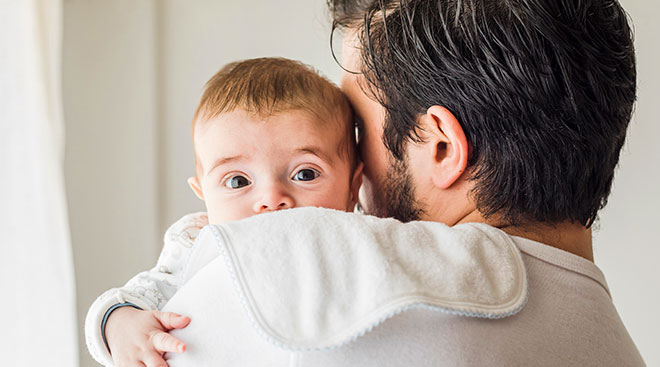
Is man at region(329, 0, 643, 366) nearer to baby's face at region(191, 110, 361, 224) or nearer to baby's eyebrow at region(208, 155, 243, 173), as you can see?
baby's face at region(191, 110, 361, 224)

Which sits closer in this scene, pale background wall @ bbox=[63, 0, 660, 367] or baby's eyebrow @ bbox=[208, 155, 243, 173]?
baby's eyebrow @ bbox=[208, 155, 243, 173]

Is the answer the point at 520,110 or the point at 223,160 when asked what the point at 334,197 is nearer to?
the point at 223,160

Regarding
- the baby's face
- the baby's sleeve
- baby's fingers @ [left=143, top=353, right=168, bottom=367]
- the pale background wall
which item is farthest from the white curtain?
baby's fingers @ [left=143, top=353, right=168, bottom=367]

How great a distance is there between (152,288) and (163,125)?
4.53 ft

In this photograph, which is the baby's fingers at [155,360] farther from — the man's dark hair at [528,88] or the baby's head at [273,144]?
the man's dark hair at [528,88]

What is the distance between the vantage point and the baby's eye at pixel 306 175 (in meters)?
1.22

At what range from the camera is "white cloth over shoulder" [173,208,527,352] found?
0.67 metres

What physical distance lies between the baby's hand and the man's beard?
17.6 inches

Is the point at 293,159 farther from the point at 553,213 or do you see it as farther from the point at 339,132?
the point at 553,213

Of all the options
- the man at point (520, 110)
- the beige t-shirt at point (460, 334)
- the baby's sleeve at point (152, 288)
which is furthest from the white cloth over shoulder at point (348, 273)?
the baby's sleeve at point (152, 288)

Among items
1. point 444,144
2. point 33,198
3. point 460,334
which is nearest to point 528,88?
point 444,144

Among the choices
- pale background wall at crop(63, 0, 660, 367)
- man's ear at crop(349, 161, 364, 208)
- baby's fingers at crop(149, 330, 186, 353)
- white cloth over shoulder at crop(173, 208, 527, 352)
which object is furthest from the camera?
pale background wall at crop(63, 0, 660, 367)

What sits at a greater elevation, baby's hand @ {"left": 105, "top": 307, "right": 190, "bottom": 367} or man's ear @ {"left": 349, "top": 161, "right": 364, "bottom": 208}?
man's ear @ {"left": 349, "top": 161, "right": 364, "bottom": 208}

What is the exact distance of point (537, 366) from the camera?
756 mm
